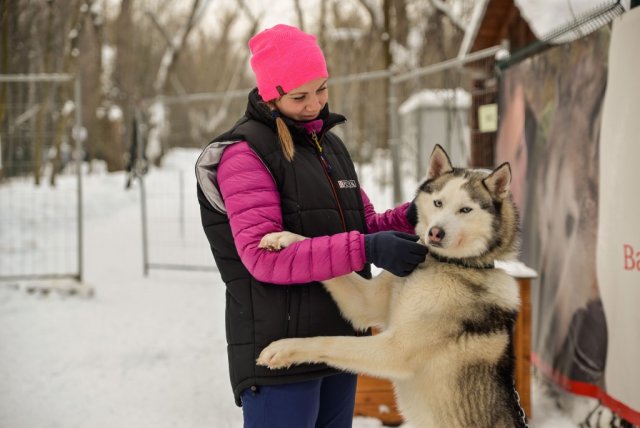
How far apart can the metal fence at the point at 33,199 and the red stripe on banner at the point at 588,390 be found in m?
5.43

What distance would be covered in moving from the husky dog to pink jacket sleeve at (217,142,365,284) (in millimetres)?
320

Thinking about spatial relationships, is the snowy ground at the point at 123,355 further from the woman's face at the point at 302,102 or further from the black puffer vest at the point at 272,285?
the woman's face at the point at 302,102

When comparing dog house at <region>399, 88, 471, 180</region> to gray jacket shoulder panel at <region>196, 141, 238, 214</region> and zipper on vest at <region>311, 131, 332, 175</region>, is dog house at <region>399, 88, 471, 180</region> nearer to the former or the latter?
zipper on vest at <region>311, 131, 332, 175</region>

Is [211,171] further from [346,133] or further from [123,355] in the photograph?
[346,133]

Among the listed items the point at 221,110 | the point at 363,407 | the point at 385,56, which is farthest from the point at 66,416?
the point at 385,56

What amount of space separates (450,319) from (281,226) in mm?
837

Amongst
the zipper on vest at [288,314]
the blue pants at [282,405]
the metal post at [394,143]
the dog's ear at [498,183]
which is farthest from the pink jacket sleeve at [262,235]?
the metal post at [394,143]

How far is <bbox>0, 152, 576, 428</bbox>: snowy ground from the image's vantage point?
156 inches

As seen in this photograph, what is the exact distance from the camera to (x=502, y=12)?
607cm

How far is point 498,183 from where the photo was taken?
237cm

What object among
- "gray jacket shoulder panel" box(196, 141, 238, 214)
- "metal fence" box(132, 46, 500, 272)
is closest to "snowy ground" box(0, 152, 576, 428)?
"metal fence" box(132, 46, 500, 272)

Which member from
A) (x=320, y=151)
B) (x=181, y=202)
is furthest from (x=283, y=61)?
(x=181, y=202)

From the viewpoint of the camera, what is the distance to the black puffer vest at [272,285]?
1.85 meters

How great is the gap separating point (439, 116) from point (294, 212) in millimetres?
6539
